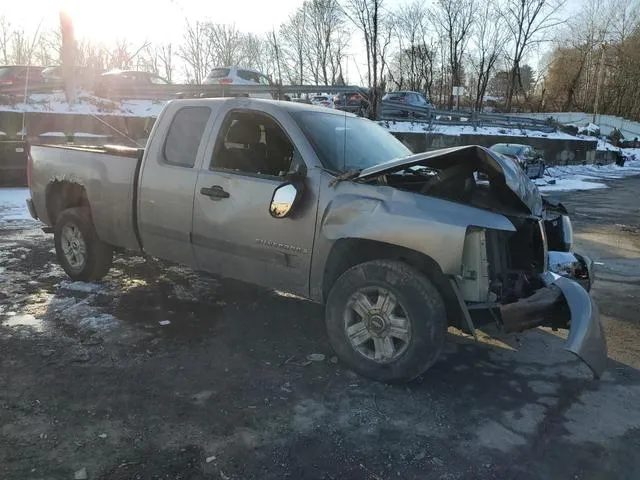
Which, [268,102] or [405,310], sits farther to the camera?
[268,102]

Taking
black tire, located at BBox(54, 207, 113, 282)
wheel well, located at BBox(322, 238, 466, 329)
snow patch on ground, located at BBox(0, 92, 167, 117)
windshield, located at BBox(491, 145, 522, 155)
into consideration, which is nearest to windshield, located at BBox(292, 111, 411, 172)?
wheel well, located at BBox(322, 238, 466, 329)

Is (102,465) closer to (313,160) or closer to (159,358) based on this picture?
(159,358)

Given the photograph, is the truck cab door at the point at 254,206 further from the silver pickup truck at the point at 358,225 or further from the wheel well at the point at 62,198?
the wheel well at the point at 62,198

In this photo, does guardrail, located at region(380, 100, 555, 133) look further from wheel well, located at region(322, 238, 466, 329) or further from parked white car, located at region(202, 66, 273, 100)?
wheel well, located at region(322, 238, 466, 329)

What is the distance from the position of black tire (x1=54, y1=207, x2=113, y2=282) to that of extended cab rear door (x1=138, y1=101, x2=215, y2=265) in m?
0.87

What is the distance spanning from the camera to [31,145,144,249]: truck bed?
516 cm

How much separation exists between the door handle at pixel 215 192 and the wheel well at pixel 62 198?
1.94 meters

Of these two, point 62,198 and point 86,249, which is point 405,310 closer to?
point 86,249

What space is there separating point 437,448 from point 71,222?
448cm

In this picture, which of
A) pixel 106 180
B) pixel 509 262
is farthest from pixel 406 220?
pixel 106 180

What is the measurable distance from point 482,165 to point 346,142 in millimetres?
1208

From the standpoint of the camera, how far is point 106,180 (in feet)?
17.4

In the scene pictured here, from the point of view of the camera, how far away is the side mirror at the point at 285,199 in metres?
3.97

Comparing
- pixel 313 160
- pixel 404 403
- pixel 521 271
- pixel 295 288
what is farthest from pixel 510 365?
pixel 313 160
